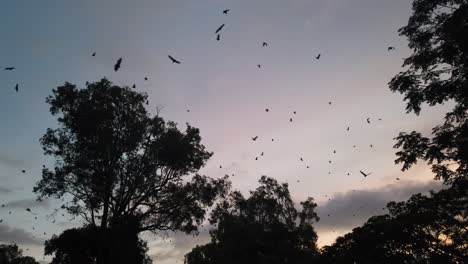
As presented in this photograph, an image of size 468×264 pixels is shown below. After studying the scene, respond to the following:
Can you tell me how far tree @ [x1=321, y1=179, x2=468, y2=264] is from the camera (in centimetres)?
2462

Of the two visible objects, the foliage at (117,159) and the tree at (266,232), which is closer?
the foliage at (117,159)

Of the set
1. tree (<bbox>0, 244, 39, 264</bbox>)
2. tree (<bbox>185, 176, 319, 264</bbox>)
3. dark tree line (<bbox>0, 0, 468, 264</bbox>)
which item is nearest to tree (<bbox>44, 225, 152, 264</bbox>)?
dark tree line (<bbox>0, 0, 468, 264</bbox>)

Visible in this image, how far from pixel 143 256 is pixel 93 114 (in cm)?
1249

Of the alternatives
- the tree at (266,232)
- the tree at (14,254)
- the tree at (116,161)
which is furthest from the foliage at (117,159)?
the tree at (14,254)

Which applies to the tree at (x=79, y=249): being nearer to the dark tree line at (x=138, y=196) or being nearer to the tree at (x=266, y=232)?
the dark tree line at (x=138, y=196)

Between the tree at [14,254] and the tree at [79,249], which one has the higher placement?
the tree at [14,254]

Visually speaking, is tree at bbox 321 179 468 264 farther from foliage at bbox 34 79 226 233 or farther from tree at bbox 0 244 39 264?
tree at bbox 0 244 39 264

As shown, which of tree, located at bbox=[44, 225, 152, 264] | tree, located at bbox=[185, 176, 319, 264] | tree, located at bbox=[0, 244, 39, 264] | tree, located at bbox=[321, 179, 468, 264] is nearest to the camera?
tree, located at bbox=[321, 179, 468, 264]

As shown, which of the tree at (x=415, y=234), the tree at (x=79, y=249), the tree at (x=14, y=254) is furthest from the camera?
the tree at (x=14, y=254)

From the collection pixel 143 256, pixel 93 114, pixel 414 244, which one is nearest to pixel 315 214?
pixel 414 244

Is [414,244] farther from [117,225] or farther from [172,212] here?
[117,225]

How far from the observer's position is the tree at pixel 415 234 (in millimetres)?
24625

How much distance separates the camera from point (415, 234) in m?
28.7

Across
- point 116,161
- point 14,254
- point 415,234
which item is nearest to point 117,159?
point 116,161
